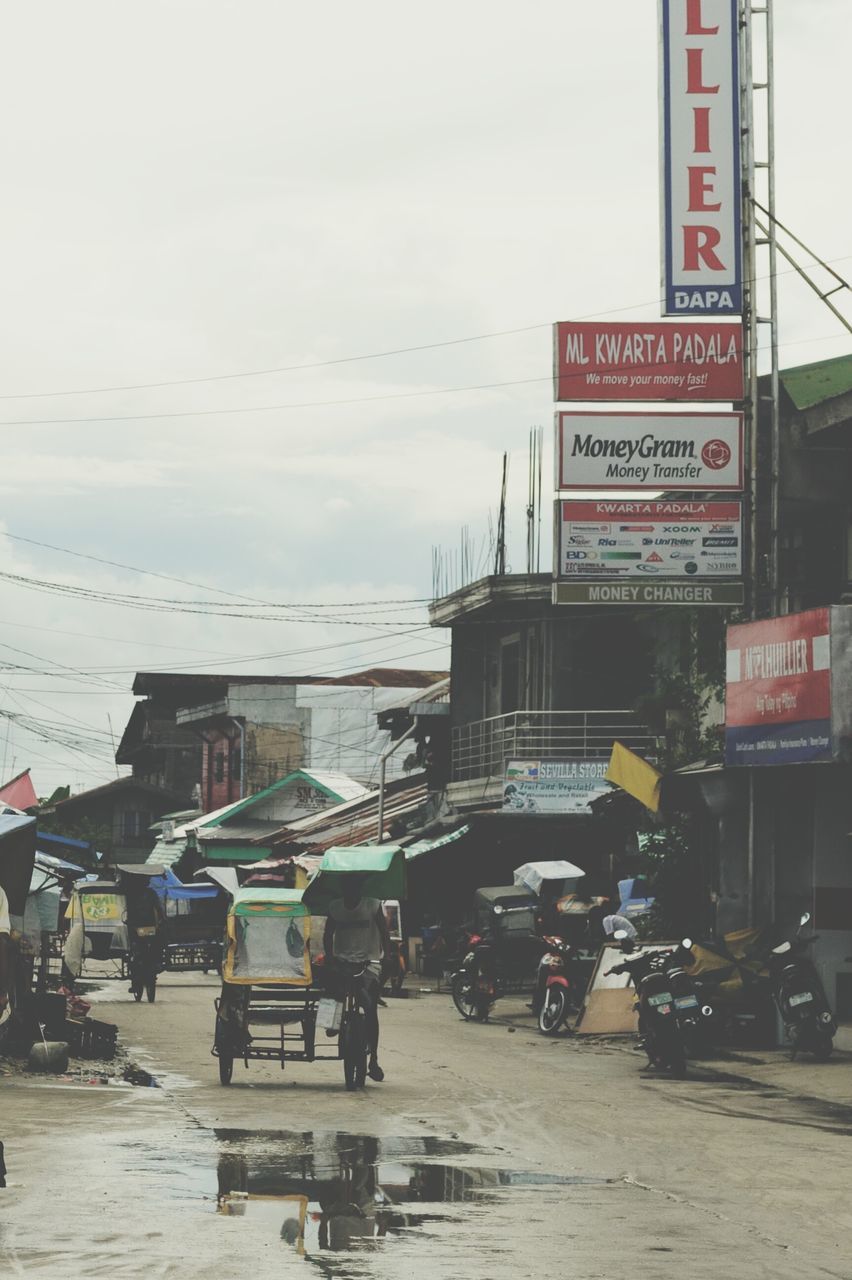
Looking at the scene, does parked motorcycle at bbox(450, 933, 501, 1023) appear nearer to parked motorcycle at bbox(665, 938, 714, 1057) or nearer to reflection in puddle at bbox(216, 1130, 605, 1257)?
parked motorcycle at bbox(665, 938, 714, 1057)

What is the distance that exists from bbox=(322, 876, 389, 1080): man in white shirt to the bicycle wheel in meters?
0.19

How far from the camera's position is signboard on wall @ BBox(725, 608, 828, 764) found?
1880cm

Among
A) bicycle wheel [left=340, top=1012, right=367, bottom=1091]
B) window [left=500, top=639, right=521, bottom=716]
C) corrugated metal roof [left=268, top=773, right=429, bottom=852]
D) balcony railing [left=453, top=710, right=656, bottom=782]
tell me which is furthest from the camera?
corrugated metal roof [left=268, top=773, right=429, bottom=852]

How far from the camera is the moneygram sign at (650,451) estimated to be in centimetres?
2120

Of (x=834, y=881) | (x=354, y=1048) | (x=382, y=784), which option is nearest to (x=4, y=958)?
(x=354, y=1048)

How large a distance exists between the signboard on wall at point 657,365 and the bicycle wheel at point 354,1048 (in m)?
8.27

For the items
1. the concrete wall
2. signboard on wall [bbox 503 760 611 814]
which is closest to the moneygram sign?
the concrete wall

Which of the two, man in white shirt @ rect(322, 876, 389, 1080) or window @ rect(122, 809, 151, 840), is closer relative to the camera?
man in white shirt @ rect(322, 876, 389, 1080)

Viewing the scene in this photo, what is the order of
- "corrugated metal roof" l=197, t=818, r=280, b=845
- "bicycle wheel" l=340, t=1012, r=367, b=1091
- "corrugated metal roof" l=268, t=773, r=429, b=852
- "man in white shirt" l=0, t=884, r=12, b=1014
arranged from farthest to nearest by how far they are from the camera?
"corrugated metal roof" l=197, t=818, r=280, b=845 → "corrugated metal roof" l=268, t=773, r=429, b=852 → "bicycle wheel" l=340, t=1012, r=367, b=1091 → "man in white shirt" l=0, t=884, r=12, b=1014

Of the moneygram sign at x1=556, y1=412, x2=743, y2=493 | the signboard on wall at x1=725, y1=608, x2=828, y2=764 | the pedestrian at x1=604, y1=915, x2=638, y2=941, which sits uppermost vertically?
the moneygram sign at x1=556, y1=412, x2=743, y2=493

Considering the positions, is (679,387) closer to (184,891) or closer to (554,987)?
(554,987)

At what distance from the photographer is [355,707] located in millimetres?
66562

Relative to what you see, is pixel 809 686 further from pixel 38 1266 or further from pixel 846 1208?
pixel 38 1266

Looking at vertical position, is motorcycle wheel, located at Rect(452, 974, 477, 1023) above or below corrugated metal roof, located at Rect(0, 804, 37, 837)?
below
